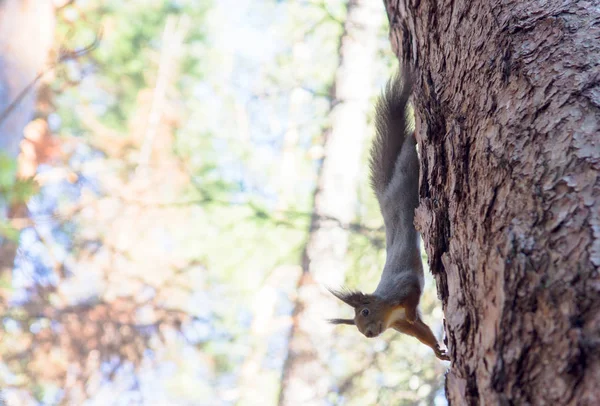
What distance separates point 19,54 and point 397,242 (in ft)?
12.6

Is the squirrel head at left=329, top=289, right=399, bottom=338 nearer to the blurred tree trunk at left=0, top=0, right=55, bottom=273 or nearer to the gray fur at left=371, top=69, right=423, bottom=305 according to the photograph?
the gray fur at left=371, top=69, right=423, bottom=305

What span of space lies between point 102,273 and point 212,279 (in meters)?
1.51

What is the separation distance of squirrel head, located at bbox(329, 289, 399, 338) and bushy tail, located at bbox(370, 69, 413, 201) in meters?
0.48

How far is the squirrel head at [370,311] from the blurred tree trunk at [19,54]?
3181mm

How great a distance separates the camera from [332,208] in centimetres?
646

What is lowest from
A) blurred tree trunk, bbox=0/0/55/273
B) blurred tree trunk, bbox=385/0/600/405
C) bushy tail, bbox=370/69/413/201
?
blurred tree trunk, bbox=385/0/600/405

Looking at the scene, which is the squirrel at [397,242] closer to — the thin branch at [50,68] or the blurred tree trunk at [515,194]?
the blurred tree trunk at [515,194]

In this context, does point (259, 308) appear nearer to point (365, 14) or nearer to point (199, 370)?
point (199, 370)

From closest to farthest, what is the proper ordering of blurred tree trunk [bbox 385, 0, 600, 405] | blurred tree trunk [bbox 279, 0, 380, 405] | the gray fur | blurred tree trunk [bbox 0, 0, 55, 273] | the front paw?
blurred tree trunk [bbox 385, 0, 600, 405]
the gray fur
the front paw
blurred tree trunk [bbox 0, 0, 55, 273]
blurred tree trunk [bbox 279, 0, 380, 405]

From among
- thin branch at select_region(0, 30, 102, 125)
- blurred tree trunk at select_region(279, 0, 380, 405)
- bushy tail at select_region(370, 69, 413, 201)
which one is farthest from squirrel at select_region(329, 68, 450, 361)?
blurred tree trunk at select_region(279, 0, 380, 405)

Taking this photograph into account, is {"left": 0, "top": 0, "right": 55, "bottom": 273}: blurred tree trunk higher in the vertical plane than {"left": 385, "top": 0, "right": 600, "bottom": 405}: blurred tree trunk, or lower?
higher

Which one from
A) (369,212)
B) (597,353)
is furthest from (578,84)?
(369,212)

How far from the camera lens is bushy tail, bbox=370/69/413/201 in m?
2.48

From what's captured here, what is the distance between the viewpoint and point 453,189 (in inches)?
57.6
